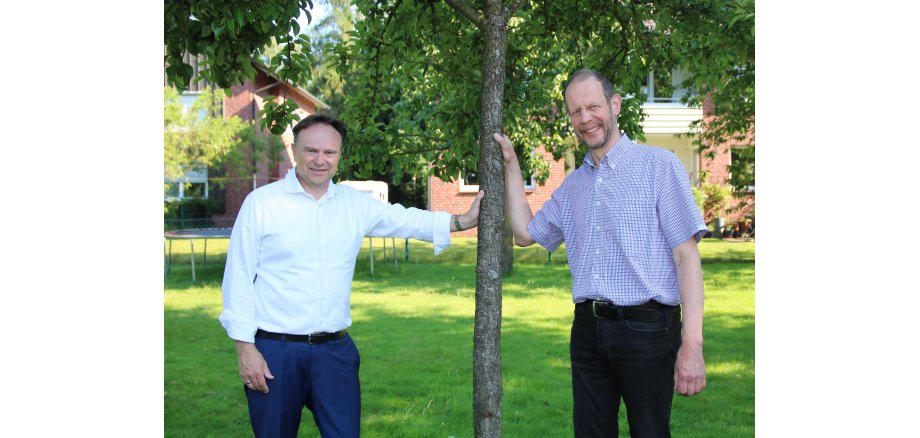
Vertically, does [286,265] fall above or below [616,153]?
below

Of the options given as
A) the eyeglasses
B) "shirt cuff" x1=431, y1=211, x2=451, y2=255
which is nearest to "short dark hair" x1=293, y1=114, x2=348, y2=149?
"shirt cuff" x1=431, y1=211, x2=451, y2=255

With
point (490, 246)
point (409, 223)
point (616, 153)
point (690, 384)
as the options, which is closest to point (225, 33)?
point (409, 223)

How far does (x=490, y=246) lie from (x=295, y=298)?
38.3 inches

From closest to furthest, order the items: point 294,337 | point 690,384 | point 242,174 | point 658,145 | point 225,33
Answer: point 690,384 < point 294,337 < point 225,33 < point 658,145 < point 242,174

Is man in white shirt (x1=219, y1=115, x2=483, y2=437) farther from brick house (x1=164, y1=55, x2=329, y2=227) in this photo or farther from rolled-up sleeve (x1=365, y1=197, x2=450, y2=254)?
brick house (x1=164, y1=55, x2=329, y2=227)

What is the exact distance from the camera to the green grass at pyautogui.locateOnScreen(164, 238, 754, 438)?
657 cm

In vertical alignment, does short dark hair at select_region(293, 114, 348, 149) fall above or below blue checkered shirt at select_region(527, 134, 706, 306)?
above

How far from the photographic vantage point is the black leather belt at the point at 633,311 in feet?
11.6

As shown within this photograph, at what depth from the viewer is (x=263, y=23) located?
436 cm

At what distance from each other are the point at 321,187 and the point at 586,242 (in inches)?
49.5

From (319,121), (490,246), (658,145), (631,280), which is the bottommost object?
(631,280)

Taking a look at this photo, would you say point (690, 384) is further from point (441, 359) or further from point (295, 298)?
point (441, 359)

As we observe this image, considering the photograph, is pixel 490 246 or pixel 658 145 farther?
pixel 658 145

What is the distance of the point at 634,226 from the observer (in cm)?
356
